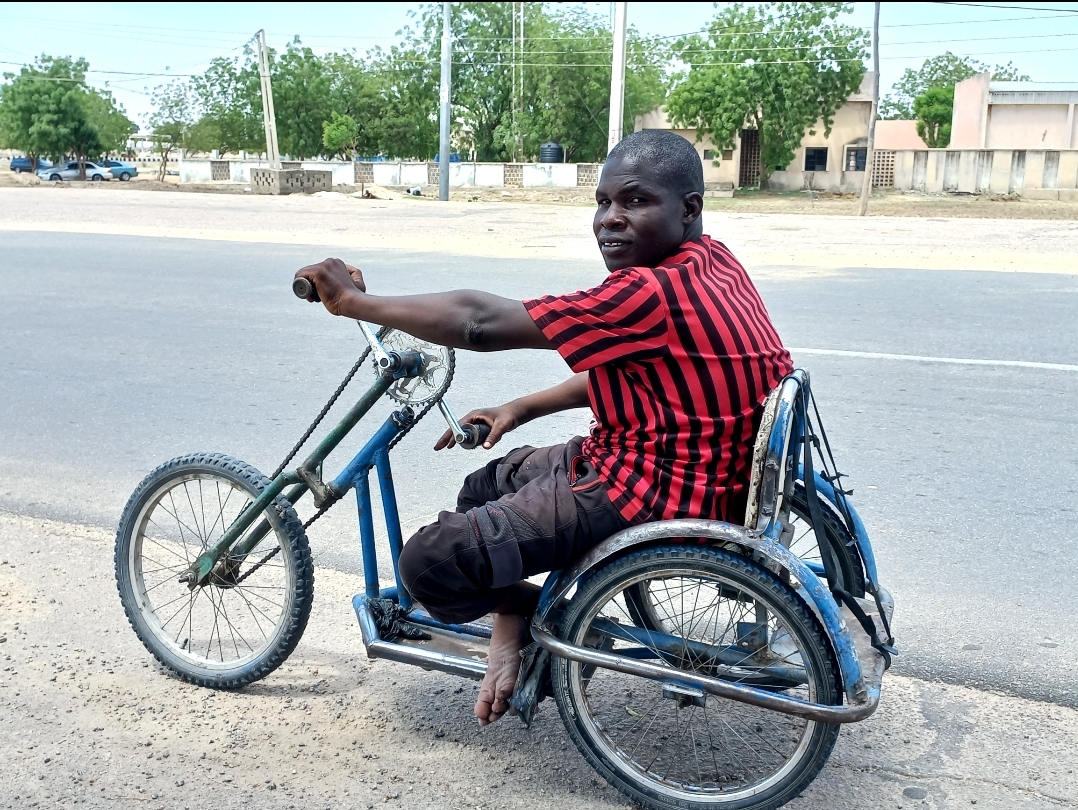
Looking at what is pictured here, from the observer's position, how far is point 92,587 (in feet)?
13.0

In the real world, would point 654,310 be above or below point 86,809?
above

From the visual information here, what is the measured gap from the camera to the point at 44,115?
60906mm

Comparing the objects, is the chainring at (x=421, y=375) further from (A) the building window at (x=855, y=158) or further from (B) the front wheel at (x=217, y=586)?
(A) the building window at (x=855, y=158)

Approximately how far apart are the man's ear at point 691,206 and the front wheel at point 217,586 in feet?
4.45

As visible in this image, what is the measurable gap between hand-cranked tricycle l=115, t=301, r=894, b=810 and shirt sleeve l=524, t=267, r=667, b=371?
33 cm

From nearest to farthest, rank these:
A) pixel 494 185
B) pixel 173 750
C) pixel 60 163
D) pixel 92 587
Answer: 1. pixel 173 750
2. pixel 92 587
3. pixel 494 185
4. pixel 60 163

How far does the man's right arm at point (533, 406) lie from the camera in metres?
2.95

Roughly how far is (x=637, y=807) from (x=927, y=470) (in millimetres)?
3060

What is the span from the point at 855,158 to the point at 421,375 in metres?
49.4

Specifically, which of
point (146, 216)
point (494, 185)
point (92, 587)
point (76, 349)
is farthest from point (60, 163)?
point (92, 587)

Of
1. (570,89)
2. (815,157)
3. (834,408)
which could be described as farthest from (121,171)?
(834,408)

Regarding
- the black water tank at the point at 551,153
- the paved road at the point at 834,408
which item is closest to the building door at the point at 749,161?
the black water tank at the point at 551,153

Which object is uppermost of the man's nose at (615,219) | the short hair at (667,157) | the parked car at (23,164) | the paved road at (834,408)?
the parked car at (23,164)

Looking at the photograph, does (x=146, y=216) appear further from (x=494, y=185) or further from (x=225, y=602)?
(x=494, y=185)
